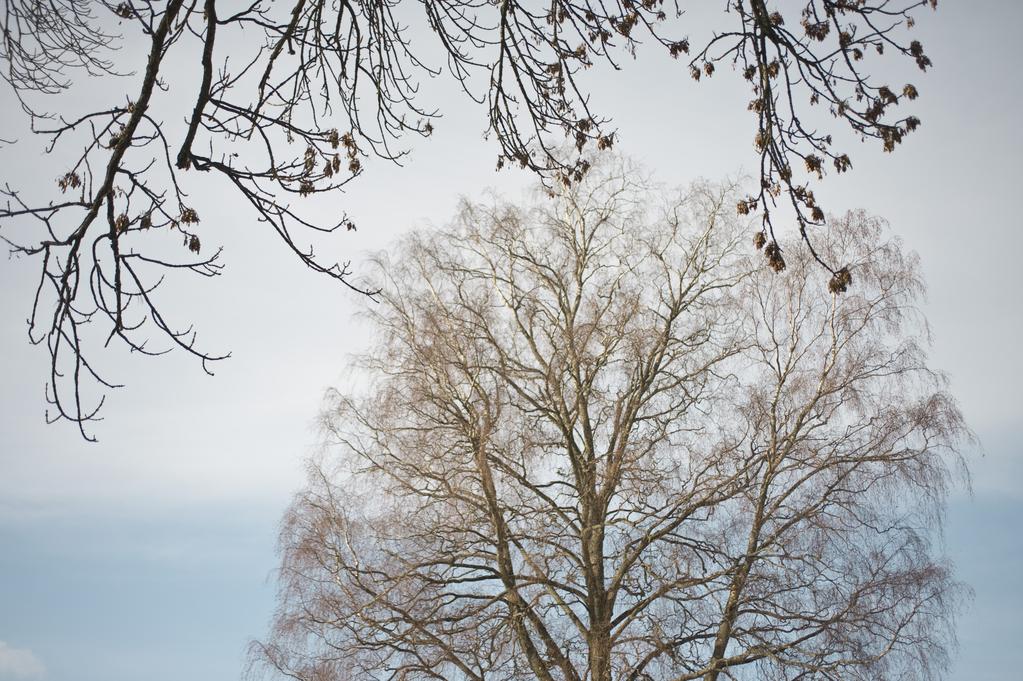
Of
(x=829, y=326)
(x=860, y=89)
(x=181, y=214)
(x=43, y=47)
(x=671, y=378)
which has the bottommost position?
(x=181, y=214)

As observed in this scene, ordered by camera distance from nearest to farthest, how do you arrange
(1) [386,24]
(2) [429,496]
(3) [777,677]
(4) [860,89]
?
1. (4) [860,89]
2. (1) [386,24]
3. (3) [777,677]
4. (2) [429,496]

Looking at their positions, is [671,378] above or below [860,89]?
above

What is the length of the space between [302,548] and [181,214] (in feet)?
26.7

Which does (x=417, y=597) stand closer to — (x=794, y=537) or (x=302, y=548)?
(x=302, y=548)

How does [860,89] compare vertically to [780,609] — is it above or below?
below

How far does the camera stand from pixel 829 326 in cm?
1312

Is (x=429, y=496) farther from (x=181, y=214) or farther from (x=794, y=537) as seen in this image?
(x=181, y=214)

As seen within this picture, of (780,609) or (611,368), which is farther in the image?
(611,368)

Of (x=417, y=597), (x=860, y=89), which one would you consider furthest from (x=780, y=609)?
(x=860, y=89)

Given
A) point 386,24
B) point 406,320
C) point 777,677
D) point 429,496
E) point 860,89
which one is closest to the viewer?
point 860,89

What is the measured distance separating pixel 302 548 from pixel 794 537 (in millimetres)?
5739

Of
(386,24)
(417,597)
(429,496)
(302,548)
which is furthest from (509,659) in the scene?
(386,24)

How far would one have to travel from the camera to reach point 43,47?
18.1 ft

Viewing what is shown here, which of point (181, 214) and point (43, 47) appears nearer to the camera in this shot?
point (181, 214)
